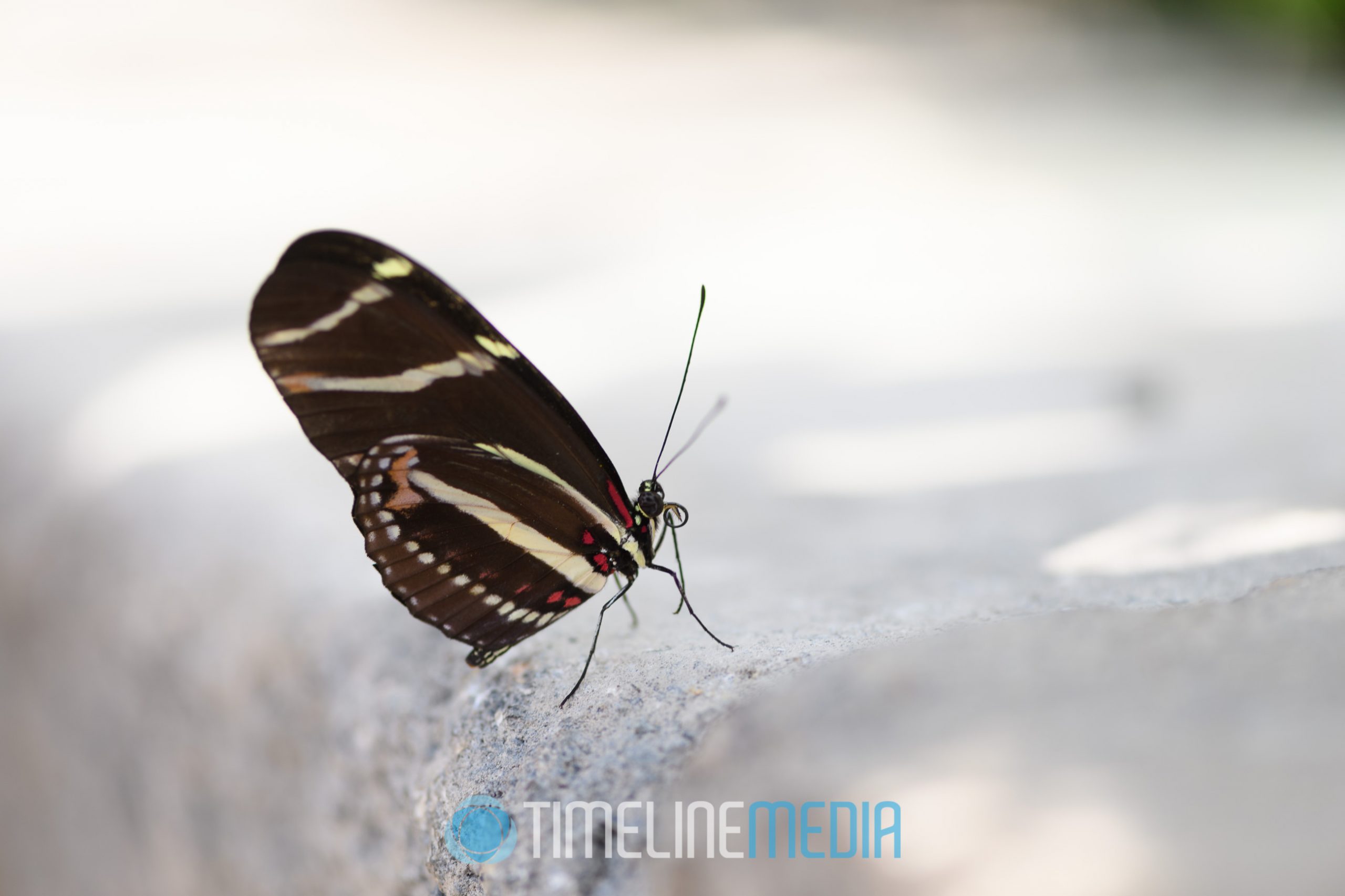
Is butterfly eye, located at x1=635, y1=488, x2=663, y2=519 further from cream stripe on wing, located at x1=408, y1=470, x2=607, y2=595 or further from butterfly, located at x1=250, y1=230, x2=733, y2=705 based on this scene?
cream stripe on wing, located at x1=408, y1=470, x2=607, y2=595

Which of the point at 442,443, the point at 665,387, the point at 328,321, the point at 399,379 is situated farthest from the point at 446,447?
the point at 665,387

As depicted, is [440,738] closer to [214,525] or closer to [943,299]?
[214,525]

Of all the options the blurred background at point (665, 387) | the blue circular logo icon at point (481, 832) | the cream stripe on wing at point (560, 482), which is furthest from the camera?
the blurred background at point (665, 387)

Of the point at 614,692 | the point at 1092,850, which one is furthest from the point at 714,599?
the point at 1092,850

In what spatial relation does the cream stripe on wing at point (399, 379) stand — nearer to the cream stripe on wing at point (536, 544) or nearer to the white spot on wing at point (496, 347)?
the white spot on wing at point (496, 347)

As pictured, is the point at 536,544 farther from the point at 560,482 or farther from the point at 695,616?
the point at 695,616

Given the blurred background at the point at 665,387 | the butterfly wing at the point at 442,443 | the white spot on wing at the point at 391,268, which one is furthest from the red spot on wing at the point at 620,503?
the white spot on wing at the point at 391,268
